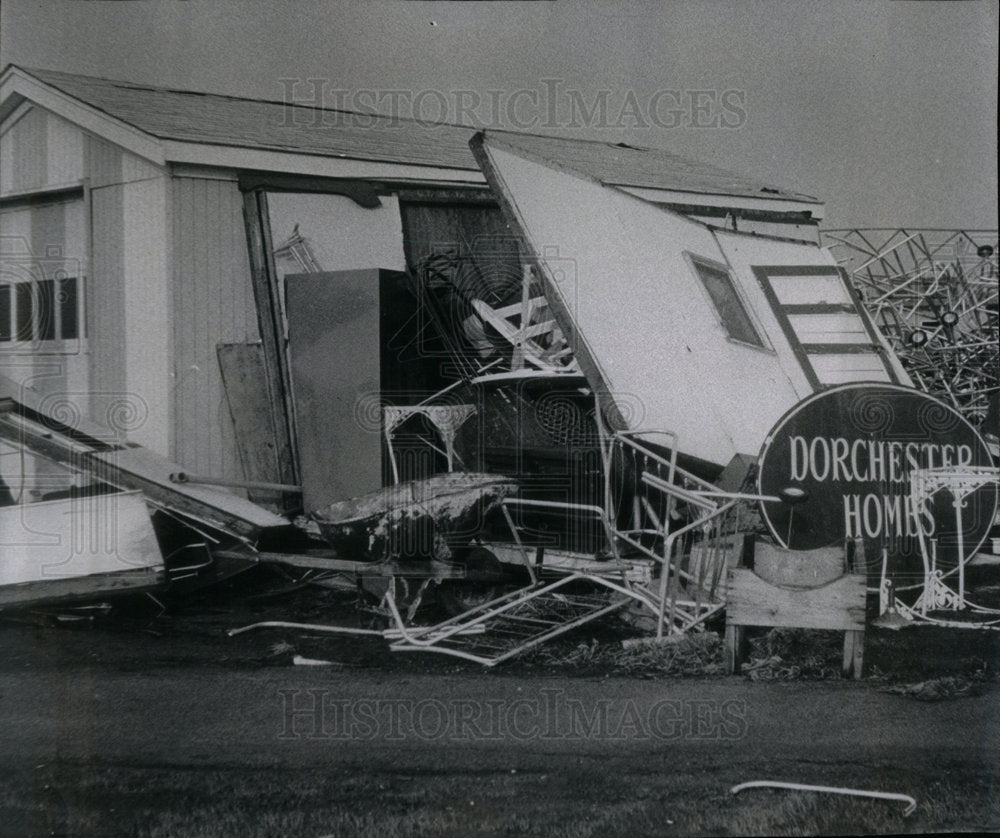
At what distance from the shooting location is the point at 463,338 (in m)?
4.24

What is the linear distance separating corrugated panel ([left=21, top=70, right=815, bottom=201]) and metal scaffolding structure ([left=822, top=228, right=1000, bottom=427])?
0.38 m

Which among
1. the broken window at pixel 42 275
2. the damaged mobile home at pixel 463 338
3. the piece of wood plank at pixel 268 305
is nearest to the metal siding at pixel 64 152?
the damaged mobile home at pixel 463 338

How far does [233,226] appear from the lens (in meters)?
4.70

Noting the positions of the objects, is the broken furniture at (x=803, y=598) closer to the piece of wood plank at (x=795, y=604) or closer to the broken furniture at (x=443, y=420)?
the piece of wood plank at (x=795, y=604)

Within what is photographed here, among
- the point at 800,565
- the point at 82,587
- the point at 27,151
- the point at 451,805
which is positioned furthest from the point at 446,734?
the point at 27,151

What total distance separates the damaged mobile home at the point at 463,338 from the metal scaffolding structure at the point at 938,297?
0.15 metres

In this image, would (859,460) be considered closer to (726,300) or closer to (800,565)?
(800,565)

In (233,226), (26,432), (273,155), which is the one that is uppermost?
(273,155)

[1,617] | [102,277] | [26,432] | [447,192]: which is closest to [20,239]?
[102,277]

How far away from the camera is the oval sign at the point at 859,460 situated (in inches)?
137

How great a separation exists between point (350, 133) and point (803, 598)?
2949 mm

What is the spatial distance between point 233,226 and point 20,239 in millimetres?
1202

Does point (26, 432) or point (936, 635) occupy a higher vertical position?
point (26, 432)

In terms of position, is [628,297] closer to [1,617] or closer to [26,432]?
[26,432]
